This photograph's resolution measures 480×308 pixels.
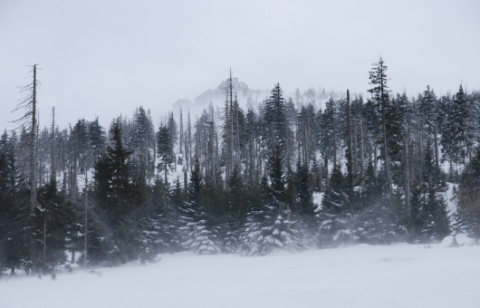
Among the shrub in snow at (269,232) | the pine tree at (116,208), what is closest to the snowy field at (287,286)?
the pine tree at (116,208)

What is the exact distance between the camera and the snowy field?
379 inches

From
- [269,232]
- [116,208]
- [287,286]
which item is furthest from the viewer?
[269,232]

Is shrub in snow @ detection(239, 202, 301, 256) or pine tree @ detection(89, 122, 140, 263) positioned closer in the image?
pine tree @ detection(89, 122, 140, 263)

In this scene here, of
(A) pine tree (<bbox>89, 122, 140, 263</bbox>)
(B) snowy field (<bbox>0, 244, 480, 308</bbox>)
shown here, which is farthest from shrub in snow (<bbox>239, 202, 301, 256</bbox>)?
(A) pine tree (<bbox>89, 122, 140, 263</bbox>)

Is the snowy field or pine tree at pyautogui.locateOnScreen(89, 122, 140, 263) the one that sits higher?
pine tree at pyautogui.locateOnScreen(89, 122, 140, 263)

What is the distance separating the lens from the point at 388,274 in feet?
40.6

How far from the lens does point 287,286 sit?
1223cm

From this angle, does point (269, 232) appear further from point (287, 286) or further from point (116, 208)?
point (287, 286)

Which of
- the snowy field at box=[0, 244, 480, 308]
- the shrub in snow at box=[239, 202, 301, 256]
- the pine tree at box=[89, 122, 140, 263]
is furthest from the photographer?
the shrub in snow at box=[239, 202, 301, 256]

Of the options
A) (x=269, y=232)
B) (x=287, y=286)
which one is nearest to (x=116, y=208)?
(x=269, y=232)

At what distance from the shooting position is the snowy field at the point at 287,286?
963cm

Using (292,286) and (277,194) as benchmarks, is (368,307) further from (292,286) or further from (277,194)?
(277,194)

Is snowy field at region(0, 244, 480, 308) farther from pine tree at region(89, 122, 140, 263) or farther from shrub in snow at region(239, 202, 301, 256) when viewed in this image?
shrub in snow at region(239, 202, 301, 256)

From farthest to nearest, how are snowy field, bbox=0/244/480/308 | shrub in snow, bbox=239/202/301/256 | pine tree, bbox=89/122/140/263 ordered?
shrub in snow, bbox=239/202/301/256, pine tree, bbox=89/122/140/263, snowy field, bbox=0/244/480/308
